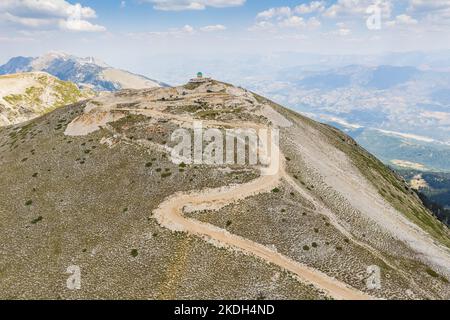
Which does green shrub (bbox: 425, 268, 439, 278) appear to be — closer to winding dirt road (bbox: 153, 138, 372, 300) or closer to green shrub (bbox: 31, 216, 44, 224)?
winding dirt road (bbox: 153, 138, 372, 300)

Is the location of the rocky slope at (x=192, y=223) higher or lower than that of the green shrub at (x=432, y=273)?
higher

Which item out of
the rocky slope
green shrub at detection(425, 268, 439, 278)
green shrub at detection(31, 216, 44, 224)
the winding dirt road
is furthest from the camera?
green shrub at detection(31, 216, 44, 224)

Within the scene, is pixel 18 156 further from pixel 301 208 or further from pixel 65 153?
pixel 301 208

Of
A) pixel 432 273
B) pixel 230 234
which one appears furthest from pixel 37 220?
pixel 432 273

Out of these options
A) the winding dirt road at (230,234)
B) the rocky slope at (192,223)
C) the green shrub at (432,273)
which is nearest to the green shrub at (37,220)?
the rocky slope at (192,223)

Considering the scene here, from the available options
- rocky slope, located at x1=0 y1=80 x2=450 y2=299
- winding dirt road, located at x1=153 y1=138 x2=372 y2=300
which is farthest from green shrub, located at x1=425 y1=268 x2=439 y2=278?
winding dirt road, located at x1=153 y1=138 x2=372 y2=300

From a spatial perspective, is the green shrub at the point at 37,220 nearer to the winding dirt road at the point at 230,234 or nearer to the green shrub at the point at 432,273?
the winding dirt road at the point at 230,234

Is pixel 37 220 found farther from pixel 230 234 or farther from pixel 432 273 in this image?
pixel 432 273

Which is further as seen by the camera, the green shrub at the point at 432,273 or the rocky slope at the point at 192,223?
the green shrub at the point at 432,273
